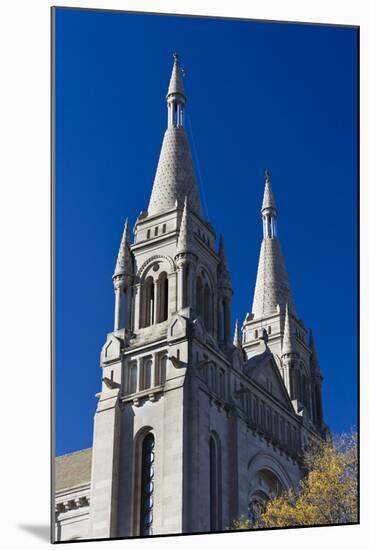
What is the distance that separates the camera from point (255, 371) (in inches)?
1446

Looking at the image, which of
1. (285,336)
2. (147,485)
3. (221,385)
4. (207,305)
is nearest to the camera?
(147,485)

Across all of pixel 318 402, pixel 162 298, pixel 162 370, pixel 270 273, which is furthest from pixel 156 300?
pixel 318 402

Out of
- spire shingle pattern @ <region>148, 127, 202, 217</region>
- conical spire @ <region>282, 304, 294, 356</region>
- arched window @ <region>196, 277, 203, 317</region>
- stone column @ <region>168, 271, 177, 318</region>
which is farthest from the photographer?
conical spire @ <region>282, 304, 294, 356</region>

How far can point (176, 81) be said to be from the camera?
2814 centimetres

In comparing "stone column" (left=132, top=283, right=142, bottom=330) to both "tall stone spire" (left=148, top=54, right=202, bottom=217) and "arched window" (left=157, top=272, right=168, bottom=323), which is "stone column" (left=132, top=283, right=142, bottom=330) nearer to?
"arched window" (left=157, top=272, right=168, bottom=323)

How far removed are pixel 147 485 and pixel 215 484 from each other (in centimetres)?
211

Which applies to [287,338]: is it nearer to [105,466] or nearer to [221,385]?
[221,385]

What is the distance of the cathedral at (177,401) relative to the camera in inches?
1137

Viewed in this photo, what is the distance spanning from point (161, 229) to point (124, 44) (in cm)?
951

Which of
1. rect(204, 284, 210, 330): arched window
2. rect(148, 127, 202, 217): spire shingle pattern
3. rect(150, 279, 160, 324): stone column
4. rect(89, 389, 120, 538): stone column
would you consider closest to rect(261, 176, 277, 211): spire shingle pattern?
rect(148, 127, 202, 217): spire shingle pattern

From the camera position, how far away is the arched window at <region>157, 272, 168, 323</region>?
3334cm

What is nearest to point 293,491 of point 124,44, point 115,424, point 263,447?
point 263,447

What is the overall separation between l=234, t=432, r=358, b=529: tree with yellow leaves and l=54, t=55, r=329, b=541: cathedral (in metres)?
1.43

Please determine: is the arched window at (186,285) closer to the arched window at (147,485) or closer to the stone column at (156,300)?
the stone column at (156,300)
